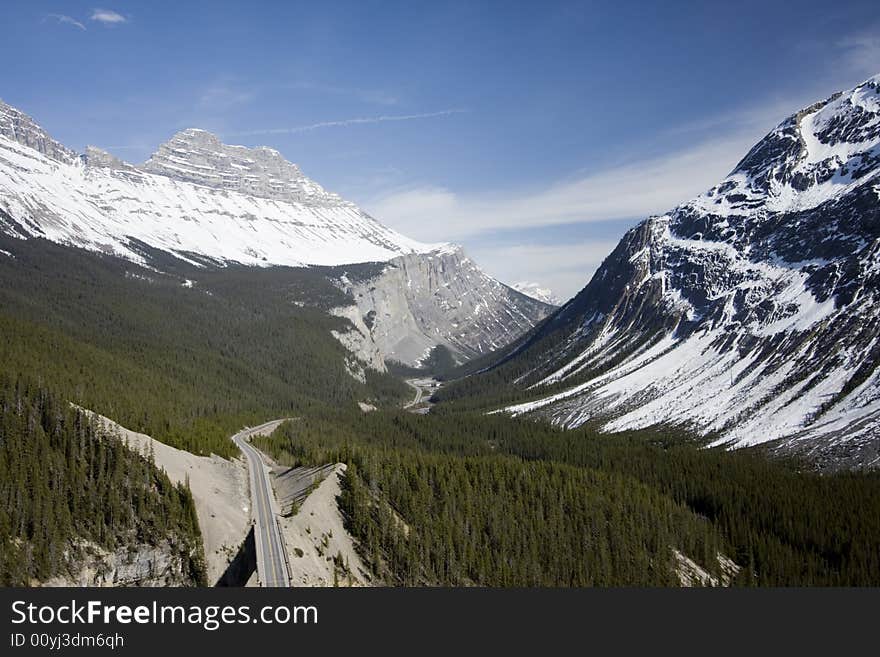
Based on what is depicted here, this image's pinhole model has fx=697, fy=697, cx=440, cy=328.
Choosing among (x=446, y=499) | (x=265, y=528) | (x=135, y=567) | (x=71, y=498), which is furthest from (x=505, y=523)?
(x=71, y=498)

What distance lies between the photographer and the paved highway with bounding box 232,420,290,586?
63.1m

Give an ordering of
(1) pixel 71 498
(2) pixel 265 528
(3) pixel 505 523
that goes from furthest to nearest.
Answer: (3) pixel 505 523 → (2) pixel 265 528 → (1) pixel 71 498

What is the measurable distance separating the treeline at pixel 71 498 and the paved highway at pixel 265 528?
7.51 m

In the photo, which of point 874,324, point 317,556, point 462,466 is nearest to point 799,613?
point 317,556

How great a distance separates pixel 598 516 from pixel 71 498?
249 feet

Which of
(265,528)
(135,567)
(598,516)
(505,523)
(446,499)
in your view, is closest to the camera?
(135,567)

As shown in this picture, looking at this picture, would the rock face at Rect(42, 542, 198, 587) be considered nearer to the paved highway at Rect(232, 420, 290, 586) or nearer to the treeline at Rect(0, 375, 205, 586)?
the treeline at Rect(0, 375, 205, 586)

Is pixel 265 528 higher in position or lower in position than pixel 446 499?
lower

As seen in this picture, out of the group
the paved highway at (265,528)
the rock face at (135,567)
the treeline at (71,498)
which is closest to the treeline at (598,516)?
the paved highway at (265,528)

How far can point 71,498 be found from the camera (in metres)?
76.4

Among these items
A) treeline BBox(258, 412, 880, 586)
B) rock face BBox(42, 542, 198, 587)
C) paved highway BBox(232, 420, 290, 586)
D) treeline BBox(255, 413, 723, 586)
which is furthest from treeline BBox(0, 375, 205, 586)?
treeline BBox(258, 412, 880, 586)

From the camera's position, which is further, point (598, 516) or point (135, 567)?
point (598, 516)

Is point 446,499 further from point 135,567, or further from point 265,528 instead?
point 135,567

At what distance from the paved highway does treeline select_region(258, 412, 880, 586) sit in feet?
28.8
